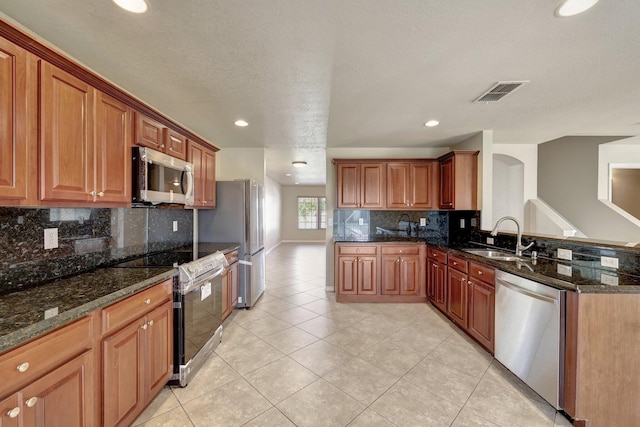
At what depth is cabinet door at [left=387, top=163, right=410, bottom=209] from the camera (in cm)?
404

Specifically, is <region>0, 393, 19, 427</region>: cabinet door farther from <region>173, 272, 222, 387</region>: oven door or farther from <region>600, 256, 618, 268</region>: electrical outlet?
<region>600, 256, 618, 268</region>: electrical outlet

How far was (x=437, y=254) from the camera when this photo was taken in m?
3.47

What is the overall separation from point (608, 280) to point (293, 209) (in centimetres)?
946

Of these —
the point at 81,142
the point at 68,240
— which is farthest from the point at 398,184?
the point at 68,240

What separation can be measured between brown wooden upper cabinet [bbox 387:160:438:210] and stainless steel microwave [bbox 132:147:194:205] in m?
2.84

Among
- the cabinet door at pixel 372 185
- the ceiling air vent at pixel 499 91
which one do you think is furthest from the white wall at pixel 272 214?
the ceiling air vent at pixel 499 91

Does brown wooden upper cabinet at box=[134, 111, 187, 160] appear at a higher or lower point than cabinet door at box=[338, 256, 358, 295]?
higher

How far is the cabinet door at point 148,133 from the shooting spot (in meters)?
2.04

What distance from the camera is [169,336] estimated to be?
1.94 m

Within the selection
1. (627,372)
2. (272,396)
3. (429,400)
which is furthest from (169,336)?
(627,372)

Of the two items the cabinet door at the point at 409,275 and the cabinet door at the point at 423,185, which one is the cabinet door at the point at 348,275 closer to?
the cabinet door at the point at 409,275

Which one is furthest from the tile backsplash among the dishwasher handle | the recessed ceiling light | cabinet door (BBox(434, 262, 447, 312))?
cabinet door (BBox(434, 262, 447, 312))

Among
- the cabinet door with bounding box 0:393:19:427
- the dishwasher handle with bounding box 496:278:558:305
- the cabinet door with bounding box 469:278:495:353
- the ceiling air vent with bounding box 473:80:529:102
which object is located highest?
the ceiling air vent with bounding box 473:80:529:102

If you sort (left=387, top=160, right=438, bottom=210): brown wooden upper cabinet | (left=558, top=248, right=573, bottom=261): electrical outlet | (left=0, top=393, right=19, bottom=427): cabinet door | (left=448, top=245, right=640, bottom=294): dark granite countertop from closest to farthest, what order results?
(left=0, top=393, right=19, bottom=427): cabinet door
(left=448, top=245, right=640, bottom=294): dark granite countertop
(left=558, top=248, right=573, bottom=261): electrical outlet
(left=387, top=160, right=438, bottom=210): brown wooden upper cabinet
